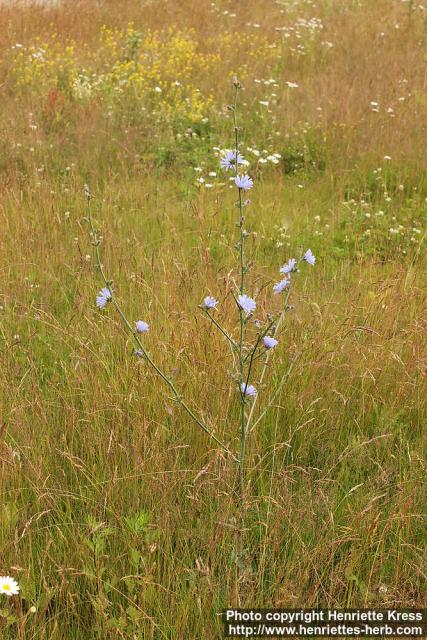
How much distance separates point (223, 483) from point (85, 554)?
1.55ft

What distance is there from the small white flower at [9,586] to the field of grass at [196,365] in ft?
0.19

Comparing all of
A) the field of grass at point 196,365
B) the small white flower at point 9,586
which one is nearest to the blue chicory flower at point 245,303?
the field of grass at point 196,365

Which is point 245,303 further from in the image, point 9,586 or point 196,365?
point 9,586

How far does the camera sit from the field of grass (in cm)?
199

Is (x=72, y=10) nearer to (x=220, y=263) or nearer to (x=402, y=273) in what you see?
(x=220, y=263)

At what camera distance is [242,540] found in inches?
78.8

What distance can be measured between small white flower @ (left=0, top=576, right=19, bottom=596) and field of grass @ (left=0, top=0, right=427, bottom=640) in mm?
59

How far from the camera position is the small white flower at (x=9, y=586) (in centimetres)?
178

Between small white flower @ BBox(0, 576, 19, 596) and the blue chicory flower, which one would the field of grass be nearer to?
small white flower @ BBox(0, 576, 19, 596)

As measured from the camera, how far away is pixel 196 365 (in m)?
2.69

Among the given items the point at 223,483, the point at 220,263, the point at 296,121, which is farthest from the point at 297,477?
the point at 296,121

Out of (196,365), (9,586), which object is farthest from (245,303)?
(9,586)

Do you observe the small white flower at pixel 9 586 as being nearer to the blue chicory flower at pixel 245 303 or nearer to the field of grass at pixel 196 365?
the field of grass at pixel 196 365

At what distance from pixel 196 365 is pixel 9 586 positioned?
3.67 ft
